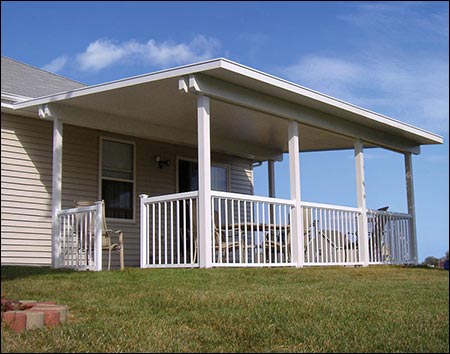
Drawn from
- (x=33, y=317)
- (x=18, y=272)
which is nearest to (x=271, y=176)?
(x=18, y=272)

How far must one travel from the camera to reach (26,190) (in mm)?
11039

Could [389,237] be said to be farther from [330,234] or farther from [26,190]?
[26,190]

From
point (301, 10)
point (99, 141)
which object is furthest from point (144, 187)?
point (301, 10)

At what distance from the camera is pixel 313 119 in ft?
36.6

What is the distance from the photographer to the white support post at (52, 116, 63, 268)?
10.3m

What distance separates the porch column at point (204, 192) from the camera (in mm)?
8906

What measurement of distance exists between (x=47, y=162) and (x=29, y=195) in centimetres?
65

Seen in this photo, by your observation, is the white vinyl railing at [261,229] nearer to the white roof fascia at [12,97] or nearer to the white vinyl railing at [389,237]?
the white vinyl railing at [389,237]

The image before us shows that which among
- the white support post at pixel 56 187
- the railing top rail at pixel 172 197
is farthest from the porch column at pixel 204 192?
the white support post at pixel 56 187

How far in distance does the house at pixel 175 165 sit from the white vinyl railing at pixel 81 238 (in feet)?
0.09

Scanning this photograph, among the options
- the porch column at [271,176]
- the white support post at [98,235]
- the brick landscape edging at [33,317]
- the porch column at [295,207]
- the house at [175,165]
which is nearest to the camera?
the brick landscape edging at [33,317]

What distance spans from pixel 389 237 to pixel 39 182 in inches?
268

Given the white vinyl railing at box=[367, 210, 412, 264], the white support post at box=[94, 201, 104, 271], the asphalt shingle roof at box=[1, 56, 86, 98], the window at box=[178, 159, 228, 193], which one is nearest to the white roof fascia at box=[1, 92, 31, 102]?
the asphalt shingle roof at box=[1, 56, 86, 98]

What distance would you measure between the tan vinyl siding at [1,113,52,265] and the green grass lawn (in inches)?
94.3
